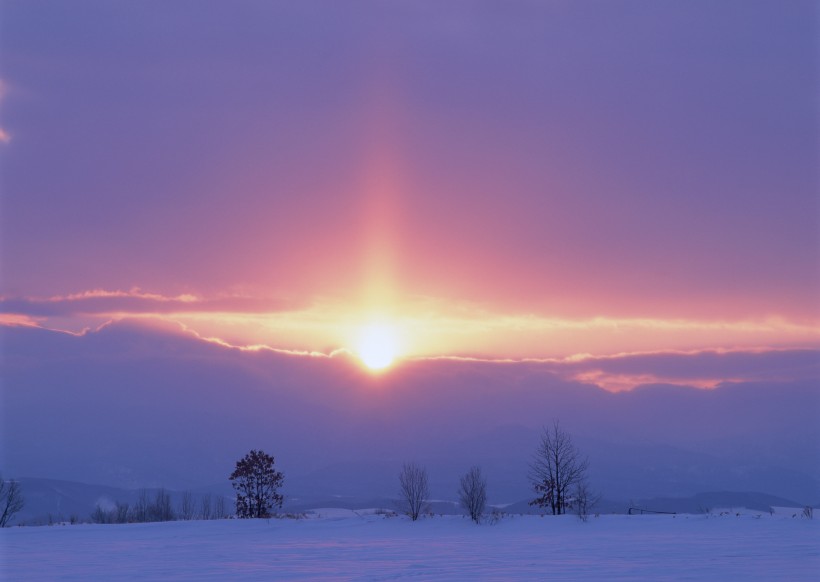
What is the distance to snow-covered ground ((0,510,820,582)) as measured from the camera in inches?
794

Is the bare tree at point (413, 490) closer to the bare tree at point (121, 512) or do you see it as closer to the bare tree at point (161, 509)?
the bare tree at point (121, 512)

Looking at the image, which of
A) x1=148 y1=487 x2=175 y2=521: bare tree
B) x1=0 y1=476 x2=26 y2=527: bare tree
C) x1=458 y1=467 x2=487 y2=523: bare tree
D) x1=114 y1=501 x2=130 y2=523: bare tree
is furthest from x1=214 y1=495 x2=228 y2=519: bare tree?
x1=458 y1=467 x2=487 y2=523: bare tree

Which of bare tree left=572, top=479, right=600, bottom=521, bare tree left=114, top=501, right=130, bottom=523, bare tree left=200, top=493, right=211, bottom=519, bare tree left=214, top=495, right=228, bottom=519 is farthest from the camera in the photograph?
bare tree left=200, top=493, right=211, bottom=519

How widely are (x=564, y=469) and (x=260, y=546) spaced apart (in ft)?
77.6

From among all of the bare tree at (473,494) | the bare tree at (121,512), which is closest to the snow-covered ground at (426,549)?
the bare tree at (473,494)

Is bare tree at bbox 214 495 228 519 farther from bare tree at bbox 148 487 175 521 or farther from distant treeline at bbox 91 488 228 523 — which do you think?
bare tree at bbox 148 487 175 521

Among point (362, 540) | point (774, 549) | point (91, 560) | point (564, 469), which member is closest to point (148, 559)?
point (91, 560)

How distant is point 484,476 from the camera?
40.2 meters

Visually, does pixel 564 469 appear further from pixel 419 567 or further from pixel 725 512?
pixel 419 567

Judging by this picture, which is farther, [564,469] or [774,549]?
[564,469]

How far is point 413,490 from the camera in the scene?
128 ft

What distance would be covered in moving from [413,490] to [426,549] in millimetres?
13063

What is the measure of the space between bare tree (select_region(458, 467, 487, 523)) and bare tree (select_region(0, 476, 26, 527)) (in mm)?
26678

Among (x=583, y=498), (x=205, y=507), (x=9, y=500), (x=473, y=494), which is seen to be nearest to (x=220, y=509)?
(x=205, y=507)
